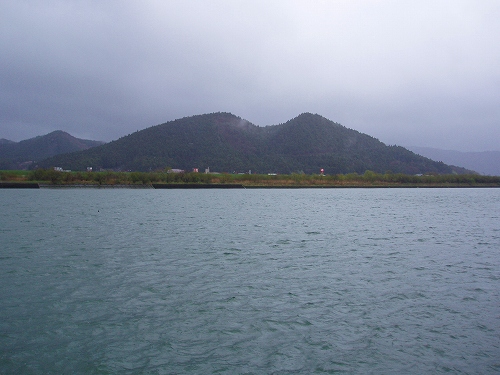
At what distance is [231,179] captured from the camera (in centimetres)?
12412

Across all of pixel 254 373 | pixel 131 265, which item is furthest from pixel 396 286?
pixel 131 265

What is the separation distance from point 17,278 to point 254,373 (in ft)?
28.8

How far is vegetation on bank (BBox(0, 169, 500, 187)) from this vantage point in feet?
330

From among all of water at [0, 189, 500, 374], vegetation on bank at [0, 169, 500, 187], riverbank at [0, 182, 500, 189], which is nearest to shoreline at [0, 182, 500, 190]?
riverbank at [0, 182, 500, 189]

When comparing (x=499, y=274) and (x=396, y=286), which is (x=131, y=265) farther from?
(x=499, y=274)

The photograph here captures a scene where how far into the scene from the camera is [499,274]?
45.6ft

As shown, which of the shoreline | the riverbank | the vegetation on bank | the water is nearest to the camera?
the water

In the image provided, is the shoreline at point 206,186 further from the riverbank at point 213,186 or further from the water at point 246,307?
the water at point 246,307

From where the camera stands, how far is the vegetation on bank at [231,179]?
101 m

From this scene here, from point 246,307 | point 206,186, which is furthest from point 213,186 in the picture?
point 246,307

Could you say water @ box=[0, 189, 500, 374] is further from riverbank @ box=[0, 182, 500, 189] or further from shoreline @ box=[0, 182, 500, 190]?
riverbank @ box=[0, 182, 500, 189]

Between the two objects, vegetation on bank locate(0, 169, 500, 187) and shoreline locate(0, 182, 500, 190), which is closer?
shoreline locate(0, 182, 500, 190)

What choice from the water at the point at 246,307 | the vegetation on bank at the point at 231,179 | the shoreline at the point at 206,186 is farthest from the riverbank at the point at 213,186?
the water at the point at 246,307

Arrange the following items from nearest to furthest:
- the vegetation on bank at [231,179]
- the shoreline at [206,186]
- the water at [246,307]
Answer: the water at [246,307] < the shoreline at [206,186] < the vegetation on bank at [231,179]
